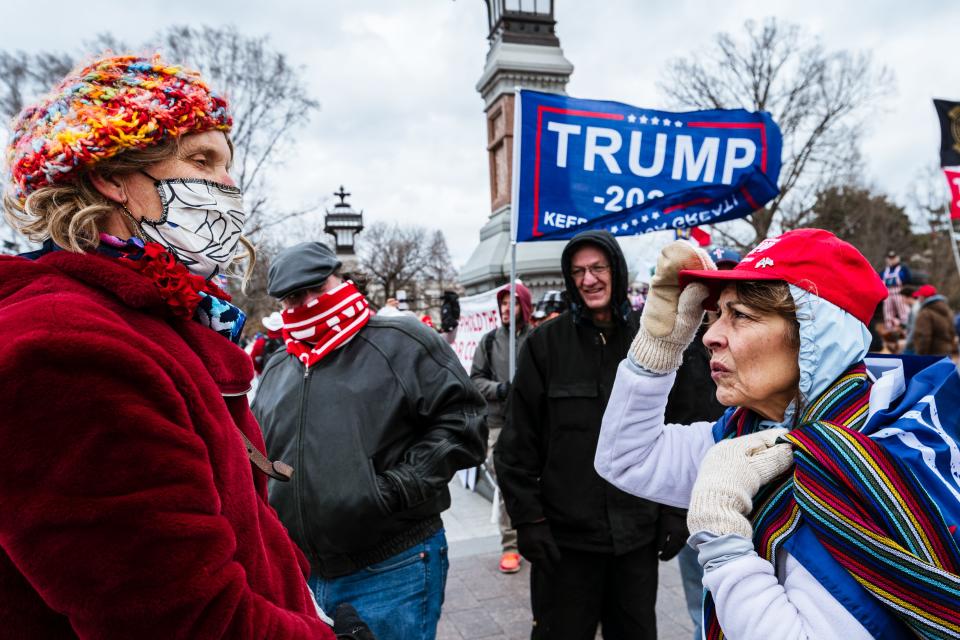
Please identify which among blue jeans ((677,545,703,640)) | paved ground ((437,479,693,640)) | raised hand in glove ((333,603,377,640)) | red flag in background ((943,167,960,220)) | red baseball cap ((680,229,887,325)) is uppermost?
red flag in background ((943,167,960,220))

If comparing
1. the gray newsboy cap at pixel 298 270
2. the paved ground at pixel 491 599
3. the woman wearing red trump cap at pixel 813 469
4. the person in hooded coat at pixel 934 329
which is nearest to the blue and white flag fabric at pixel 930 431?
the woman wearing red trump cap at pixel 813 469

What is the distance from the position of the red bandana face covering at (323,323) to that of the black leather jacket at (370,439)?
0.16 ft

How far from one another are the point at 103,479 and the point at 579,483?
2266 millimetres

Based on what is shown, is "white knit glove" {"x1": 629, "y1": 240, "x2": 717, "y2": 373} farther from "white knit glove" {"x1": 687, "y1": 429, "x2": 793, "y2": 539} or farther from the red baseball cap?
"white knit glove" {"x1": 687, "y1": 429, "x2": 793, "y2": 539}

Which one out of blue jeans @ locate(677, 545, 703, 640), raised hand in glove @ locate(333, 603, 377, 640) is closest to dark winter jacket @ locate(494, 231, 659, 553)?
blue jeans @ locate(677, 545, 703, 640)

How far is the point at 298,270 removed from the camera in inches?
107

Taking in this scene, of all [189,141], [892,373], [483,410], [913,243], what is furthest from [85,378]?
[913,243]

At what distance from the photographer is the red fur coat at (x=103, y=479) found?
97 cm

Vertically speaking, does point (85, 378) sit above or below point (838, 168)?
below

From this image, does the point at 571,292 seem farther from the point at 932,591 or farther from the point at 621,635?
the point at 932,591

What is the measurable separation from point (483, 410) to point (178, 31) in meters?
14.8

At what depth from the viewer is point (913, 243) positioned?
37.2 metres

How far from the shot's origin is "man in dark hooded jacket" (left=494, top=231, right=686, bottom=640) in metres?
2.89

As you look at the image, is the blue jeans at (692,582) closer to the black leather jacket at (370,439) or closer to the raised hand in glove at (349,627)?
the black leather jacket at (370,439)
